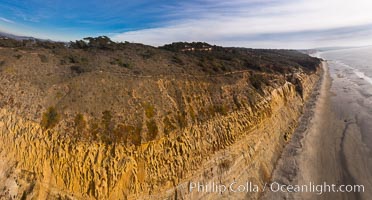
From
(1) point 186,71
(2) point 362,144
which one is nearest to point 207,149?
(1) point 186,71

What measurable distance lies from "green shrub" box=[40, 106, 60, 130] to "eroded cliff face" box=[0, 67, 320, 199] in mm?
376

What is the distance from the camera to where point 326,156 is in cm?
2520

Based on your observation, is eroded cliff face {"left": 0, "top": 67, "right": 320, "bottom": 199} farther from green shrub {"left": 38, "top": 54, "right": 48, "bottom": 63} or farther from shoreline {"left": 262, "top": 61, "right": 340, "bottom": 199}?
green shrub {"left": 38, "top": 54, "right": 48, "bottom": 63}

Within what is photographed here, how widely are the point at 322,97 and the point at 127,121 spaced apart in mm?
44980

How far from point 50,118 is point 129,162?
A: 5214mm

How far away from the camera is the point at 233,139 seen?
65.8 ft

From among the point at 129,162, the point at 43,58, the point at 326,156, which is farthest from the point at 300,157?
the point at 43,58

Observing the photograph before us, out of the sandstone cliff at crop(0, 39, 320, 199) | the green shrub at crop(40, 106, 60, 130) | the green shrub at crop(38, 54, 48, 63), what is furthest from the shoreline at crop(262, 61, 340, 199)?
the green shrub at crop(38, 54, 48, 63)

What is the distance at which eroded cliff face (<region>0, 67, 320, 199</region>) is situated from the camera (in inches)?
523

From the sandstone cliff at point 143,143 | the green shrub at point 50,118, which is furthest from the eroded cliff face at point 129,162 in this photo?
the green shrub at point 50,118

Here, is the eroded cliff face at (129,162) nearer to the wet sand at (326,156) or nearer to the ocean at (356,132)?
the wet sand at (326,156)

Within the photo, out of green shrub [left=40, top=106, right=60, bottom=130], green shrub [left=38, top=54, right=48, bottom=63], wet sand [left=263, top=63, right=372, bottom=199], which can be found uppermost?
green shrub [left=38, top=54, right=48, bottom=63]

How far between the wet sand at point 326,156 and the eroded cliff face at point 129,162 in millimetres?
3072

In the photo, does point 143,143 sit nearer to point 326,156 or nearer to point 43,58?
point 43,58
